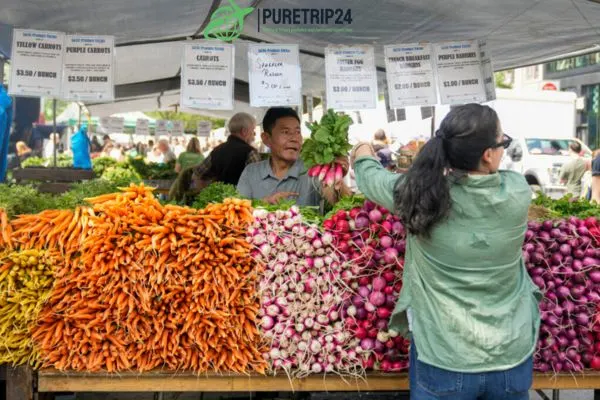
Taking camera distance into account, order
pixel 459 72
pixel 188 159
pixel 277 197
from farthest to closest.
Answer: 1. pixel 188 159
2. pixel 459 72
3. pixel 277 197

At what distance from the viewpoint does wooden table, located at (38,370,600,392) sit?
3664 millimetres

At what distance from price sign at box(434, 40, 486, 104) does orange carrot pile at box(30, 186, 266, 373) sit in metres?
2.66

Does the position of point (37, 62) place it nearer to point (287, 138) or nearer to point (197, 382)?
point (287, 138)

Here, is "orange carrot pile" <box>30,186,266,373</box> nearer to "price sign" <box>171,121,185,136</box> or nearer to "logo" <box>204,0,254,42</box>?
"logo" <box>204,0,254,42</box>

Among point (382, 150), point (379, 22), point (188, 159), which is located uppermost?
point (379, 22)

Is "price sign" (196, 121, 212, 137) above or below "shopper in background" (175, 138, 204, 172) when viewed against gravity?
above

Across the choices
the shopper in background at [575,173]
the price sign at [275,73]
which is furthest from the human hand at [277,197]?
the shopper in background at [575,173]

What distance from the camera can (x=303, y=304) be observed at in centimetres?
371

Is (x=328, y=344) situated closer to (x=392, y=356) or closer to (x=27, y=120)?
(x=392, y=356)

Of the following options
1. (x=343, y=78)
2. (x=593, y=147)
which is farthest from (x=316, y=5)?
(x=593, y=147)

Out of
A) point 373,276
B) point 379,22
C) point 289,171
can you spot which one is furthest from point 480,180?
point 379,22

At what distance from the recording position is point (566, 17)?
5.08 metres

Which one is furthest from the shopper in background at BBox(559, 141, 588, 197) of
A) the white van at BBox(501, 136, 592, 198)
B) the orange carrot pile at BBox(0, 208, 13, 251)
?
the orange carrot pile at BBox(0, 208, 13, 251)

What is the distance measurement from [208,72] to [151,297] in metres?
2.22
